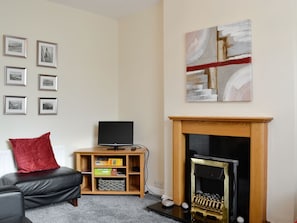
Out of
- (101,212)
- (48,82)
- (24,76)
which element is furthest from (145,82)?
(101,212)

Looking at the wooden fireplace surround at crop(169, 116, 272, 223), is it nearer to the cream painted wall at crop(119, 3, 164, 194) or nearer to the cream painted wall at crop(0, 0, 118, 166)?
the cream painted wall at crop(119, 3, 164, 194)

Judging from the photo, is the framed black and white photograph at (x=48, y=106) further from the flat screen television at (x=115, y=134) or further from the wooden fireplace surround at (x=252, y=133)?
the wooden fireplace surround at (x=252, y=133)

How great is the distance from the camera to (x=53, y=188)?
10.2 feet

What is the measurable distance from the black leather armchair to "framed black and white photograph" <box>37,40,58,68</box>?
6.69 feet

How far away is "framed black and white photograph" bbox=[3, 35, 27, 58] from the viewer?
11.3 feet

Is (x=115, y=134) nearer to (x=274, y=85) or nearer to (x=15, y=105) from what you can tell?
(x=15, y=105)

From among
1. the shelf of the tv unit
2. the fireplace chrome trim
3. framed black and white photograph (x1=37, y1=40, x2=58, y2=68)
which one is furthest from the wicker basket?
framed black and white photograph (x1=37, y1=40, x2=58, y2=68)

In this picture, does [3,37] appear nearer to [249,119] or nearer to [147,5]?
[147,5]

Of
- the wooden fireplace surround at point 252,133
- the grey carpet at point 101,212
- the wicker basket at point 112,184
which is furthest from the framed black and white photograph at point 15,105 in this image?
the wooden fireplace surround at point 252,133

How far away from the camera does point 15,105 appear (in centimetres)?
351

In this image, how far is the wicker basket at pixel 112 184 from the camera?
3.75 metres

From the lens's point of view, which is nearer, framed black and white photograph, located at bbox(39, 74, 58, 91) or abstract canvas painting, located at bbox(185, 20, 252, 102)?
abstract canvas painting, located at bbox(185, 20, 252, 102)

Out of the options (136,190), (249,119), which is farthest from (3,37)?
(249,119)

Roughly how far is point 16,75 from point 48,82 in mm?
418
